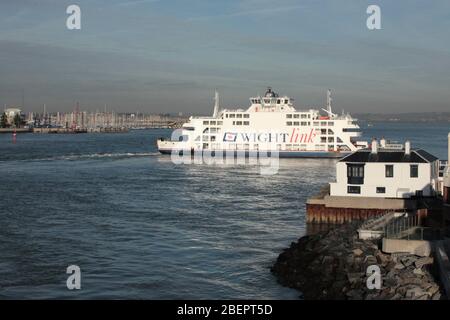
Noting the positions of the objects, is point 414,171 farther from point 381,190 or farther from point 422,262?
point 422,262

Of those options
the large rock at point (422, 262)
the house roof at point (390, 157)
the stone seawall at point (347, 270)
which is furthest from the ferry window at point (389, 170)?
the large rock at point (422, 262)

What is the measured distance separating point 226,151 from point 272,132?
4896 millimetres

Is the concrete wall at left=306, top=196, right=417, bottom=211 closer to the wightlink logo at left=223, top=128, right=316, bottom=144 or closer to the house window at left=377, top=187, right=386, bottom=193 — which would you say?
the house window at left=377, top=187, right=386, bottom=193

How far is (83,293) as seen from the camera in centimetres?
1502

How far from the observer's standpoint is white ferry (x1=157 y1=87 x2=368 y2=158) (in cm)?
6059

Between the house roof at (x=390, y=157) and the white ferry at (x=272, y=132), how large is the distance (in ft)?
116

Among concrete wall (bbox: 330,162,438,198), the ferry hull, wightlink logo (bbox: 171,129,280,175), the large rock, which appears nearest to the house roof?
concrete wall (bbox: 330,162,438,198)

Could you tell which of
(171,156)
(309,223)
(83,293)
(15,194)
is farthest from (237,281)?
(171,156)

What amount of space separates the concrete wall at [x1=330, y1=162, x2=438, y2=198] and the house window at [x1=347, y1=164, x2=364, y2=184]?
0.13 meters

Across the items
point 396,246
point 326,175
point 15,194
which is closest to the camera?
point 396,246

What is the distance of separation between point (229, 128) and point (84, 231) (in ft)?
135

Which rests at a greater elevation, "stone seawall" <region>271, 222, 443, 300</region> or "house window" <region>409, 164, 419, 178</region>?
"house window" <region>409, 164, 419, 178</region>

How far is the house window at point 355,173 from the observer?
77.4 feet

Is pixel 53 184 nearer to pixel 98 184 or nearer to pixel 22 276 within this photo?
pixel 98 184
